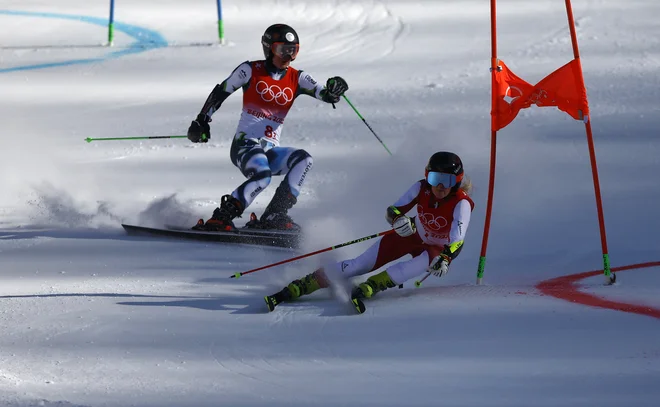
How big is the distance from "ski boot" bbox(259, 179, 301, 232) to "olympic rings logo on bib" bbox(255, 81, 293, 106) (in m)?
0.59

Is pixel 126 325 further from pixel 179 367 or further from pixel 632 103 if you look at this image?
pixel 632 103

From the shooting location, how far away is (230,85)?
8.31 metres

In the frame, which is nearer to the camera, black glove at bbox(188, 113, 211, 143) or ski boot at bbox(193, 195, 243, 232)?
black glove at bbox(188, 113, 211, 143)

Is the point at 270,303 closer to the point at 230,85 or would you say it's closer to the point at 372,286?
the point at 372,286

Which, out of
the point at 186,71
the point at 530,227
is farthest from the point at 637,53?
the point at 530,227

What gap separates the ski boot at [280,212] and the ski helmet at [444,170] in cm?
211

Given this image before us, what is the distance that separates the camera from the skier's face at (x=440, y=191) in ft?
21.0

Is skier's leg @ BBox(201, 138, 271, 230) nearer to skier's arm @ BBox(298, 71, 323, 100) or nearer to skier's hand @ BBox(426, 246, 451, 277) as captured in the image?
skier's arm @ BBox(298, 71, 323, 100)

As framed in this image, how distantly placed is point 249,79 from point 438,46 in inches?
293

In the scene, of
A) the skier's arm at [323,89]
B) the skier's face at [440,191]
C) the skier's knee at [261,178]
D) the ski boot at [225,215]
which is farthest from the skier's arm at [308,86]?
the skier's face at [440,191]

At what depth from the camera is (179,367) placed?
213 inches

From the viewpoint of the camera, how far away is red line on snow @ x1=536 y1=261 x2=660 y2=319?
20.4 ft

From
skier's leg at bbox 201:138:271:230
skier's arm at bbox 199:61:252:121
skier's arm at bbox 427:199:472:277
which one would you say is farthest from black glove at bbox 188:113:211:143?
skier's arm at bbox 427:199:472:277

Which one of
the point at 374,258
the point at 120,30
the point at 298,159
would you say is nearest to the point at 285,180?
the point at 298,159
